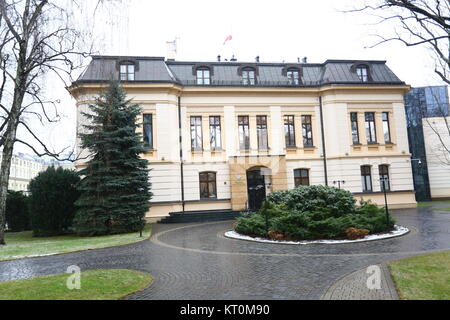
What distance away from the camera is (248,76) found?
1055 inches

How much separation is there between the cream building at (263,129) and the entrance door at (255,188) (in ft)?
0.26

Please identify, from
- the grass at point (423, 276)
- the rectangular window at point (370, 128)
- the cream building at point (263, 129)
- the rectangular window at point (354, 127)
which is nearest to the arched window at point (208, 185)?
the cream building at point (263, 129)

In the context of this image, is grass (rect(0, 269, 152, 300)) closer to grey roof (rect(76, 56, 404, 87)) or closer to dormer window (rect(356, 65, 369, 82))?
grey roof (rect(76, 56, 404, 87))

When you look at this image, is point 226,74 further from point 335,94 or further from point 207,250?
point 207,250

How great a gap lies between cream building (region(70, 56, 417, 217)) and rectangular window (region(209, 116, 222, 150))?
78 mm

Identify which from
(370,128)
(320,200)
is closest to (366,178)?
(370,128)

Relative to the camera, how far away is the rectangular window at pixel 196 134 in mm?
25109

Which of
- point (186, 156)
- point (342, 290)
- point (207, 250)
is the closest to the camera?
point (342, 290)

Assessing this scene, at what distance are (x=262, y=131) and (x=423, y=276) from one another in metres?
19.9

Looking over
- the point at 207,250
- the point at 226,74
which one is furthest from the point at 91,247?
the point at 226,74

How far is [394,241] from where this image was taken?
11.7m

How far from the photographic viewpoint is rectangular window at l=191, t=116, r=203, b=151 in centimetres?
2511

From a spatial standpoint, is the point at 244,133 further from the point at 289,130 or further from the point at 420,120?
the point at 420,120
